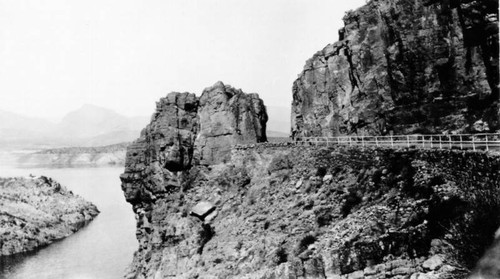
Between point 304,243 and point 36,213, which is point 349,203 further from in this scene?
point 36,213

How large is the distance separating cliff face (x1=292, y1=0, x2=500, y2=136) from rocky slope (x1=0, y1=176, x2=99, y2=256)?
6621cm

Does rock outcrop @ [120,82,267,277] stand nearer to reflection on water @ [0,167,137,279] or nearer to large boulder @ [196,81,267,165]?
large boulder @ [196,81,267,165]

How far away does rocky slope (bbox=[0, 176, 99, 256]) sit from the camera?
277ft

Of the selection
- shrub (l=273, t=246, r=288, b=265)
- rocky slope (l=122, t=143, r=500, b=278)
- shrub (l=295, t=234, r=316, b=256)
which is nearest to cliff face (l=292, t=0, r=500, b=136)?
rocky slope (l=122, t=143, r=500, b=278)

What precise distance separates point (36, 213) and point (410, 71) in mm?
89931

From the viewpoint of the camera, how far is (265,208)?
3700 centimetres

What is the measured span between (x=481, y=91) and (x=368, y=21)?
48.5 ft

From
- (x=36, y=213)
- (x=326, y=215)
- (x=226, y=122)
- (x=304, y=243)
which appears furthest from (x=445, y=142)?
(x=36, y=213)

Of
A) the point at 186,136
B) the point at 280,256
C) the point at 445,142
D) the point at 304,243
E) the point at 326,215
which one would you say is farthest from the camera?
the point at 186,136

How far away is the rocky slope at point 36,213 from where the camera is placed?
84.4 m

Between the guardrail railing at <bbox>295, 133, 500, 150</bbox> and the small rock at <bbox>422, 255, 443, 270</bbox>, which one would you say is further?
the guardrail railing at <bbox>295, 133, 500, 150</bbox>

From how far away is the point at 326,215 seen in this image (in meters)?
30.9

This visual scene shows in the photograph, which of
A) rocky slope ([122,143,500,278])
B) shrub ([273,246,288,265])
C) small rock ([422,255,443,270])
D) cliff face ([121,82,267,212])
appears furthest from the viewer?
cliff face ([121,82,267,212])

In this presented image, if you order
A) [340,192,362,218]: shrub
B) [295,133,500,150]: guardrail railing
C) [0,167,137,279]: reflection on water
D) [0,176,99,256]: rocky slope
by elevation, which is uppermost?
[295,133,500,150]: guardrail railing
